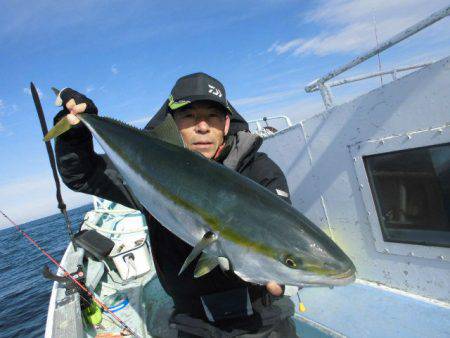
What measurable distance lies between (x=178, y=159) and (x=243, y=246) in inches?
29.8

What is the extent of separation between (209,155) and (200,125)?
28 centimetres

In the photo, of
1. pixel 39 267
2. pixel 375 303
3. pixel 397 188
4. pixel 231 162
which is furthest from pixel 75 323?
pixel 39 267

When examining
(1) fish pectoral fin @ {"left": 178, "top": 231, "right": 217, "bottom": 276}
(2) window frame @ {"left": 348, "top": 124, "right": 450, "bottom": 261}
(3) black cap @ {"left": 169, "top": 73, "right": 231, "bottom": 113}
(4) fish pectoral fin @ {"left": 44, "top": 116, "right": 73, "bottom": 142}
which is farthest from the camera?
(2) window frame @ {"left": 348, "top": 124, "right": 450, "bottom": 261}

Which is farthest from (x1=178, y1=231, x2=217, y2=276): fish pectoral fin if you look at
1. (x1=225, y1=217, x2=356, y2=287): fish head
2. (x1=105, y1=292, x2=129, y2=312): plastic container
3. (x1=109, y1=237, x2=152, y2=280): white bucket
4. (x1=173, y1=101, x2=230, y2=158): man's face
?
(x1=109, y1=237, x2=152, y2=280): white bucket

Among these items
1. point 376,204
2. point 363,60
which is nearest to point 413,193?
point 376,204

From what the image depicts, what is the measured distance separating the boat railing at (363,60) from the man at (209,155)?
1.77 meters

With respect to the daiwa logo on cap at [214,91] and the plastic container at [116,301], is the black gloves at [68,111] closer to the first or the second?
the daiwa logo on cap at [214,91]

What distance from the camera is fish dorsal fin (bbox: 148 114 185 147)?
7.50 ft

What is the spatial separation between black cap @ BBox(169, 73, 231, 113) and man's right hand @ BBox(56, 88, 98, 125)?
68 centimetres

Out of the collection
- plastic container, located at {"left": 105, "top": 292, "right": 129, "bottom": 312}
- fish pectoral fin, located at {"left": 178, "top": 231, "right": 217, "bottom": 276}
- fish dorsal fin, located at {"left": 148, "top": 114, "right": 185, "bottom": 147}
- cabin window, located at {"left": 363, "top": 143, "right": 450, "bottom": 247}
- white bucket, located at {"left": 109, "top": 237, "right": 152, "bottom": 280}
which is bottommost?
plastic container, located at {"left": 105, "top": 292, "right": 129, "bottom": 312}

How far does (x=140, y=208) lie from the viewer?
109 inches

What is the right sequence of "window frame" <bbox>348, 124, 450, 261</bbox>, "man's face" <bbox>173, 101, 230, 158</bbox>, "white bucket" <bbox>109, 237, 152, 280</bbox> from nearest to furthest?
1. "man's face" <bbox>173, 101, 230, 158</bbox>
2. "window frame" <bbox>348, 124, 450, 261</bbox>
3. "white bucket" <bbox>109, 237, 152, 280</bbox>

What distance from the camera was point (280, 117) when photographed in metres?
6.29

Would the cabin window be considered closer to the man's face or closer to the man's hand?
the man's face
